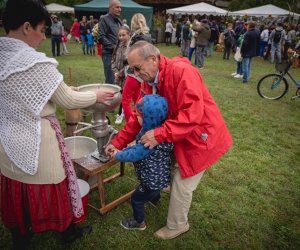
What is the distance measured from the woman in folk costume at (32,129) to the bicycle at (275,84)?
6.47 meters

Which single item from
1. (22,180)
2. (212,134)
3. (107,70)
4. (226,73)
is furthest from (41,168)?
(226,73)

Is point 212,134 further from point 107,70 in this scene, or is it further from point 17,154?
point 107,70

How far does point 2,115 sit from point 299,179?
3.72 meters

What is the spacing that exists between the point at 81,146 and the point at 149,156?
1.22 meters

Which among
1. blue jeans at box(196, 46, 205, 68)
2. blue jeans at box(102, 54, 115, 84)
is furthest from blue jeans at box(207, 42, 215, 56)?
blue jeans at box(102, 54, 115, 84)

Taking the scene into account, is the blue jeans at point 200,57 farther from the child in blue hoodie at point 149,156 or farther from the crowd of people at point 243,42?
the child in blue hoodie at point 149,156

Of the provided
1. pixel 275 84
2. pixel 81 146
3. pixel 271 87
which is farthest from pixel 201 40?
pixel 81 146

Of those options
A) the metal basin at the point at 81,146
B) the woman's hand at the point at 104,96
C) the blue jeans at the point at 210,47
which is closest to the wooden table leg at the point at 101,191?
the metal basin at the point at 81,146

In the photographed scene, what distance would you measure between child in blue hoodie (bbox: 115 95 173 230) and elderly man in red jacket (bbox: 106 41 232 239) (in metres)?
0.08

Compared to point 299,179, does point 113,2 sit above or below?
above

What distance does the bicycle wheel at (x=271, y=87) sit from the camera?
7.41 metres

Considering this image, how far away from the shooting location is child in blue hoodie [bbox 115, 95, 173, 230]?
6.64ft

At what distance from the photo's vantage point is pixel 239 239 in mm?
2756

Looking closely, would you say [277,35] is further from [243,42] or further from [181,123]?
[181,123]
